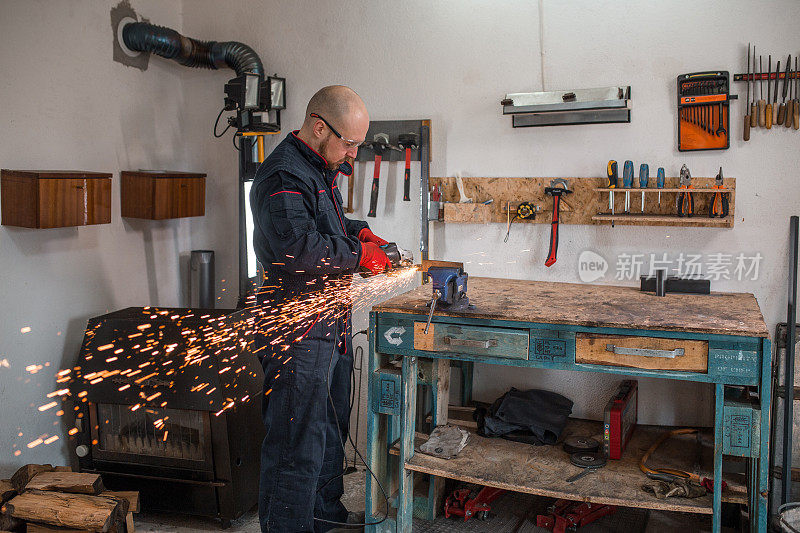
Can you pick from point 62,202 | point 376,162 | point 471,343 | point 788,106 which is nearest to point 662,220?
point 788,106

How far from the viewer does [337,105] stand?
9.18ft

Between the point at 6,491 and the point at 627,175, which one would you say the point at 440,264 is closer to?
the point at 627,175

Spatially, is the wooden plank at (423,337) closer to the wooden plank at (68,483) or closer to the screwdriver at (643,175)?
the screwdriver at (643,175)

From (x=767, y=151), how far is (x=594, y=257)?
0.92 metres

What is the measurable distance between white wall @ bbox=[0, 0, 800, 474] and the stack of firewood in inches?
15.6

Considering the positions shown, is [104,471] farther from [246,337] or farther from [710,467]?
[710,467]

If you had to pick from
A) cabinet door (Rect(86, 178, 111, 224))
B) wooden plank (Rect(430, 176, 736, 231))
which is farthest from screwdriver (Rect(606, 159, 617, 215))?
cabinet door (Rect(86, 178, 111, 224))

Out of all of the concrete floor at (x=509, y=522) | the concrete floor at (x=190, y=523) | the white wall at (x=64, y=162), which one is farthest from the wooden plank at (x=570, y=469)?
the white wall at (x=64, y=162)

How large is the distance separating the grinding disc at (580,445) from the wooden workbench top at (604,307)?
0.64 meters

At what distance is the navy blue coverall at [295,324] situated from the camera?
2676mm

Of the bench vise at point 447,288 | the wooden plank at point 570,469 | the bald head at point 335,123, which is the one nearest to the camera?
the wooden plank at point 570,469

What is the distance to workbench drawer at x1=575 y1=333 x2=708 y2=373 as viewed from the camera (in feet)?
8.11

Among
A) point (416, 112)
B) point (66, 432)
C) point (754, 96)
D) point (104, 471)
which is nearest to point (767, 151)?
point (754, 96)

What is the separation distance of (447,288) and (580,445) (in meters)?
0.99
